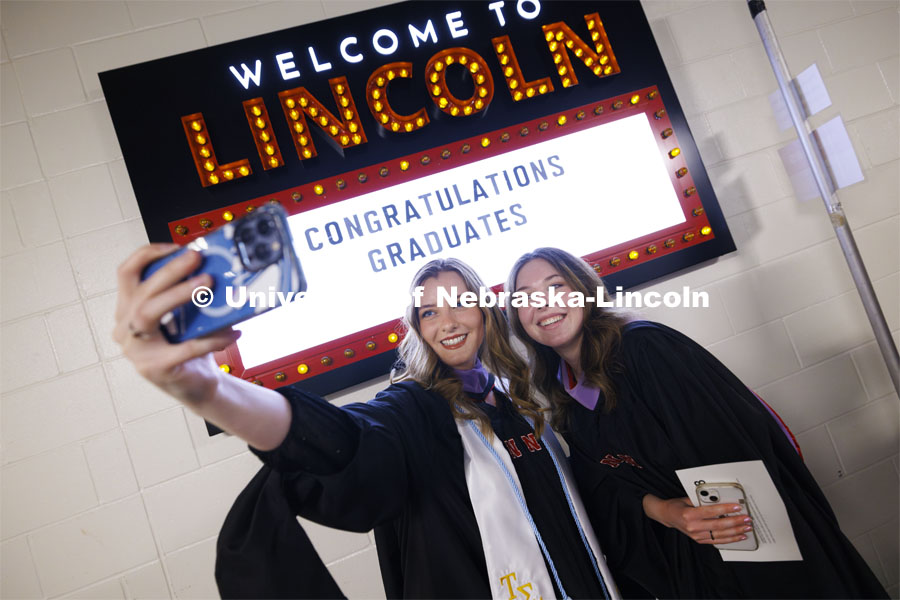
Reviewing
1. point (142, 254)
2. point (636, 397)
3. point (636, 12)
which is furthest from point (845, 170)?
point (142, 254)

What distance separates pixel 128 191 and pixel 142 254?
63.9 inches

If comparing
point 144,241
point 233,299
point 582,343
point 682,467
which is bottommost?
point 682,467

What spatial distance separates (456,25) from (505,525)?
81.7 inches

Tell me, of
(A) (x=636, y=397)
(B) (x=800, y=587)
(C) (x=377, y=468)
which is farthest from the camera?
(A) (x=636, y=397)

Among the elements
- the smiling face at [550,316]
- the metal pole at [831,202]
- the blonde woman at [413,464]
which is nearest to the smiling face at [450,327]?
the blonde woman at [413,464]

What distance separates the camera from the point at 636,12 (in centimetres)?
255

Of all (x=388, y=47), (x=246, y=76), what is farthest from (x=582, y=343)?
(x=246, y=76)

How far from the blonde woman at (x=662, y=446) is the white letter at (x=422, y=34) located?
1.19 m

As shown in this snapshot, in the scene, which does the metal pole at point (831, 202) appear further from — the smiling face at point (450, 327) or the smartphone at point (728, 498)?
the smiling face at point (450, 327)

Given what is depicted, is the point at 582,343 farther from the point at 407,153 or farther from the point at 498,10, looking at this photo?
the point at 498,10

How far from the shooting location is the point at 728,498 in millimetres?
1514

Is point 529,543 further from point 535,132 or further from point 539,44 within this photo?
point 539,44

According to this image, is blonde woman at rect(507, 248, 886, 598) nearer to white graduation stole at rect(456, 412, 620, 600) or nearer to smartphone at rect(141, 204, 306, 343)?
white graduation stole at rect(456, 412, 620, 600)

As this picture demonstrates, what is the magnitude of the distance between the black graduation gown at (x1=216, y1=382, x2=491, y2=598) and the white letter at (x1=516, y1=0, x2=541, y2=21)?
6.01ft
